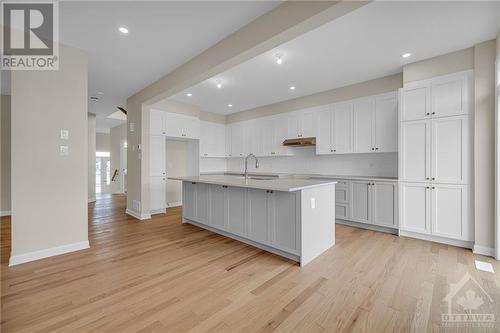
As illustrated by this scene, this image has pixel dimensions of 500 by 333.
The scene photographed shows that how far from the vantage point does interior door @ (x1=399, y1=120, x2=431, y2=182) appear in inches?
130

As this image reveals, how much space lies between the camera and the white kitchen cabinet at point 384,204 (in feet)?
11.9

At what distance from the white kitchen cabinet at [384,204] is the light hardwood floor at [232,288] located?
44 cm

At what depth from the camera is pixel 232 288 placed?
6.91ft

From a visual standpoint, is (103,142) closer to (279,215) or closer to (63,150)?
(63,150)

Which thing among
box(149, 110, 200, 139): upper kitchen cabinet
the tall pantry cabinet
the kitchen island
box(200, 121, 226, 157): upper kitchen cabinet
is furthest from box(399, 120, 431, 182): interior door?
box(200, 121, 226, 157): upper kitchen cabinet

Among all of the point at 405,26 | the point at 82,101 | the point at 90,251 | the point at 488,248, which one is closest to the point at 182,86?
the point at 82,101

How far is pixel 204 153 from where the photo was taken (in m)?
6.47

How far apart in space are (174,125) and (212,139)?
4.80ft

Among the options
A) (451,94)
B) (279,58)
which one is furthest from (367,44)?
(451,94)

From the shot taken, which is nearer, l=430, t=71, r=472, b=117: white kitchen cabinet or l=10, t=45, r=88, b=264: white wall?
l=10, t=45, r=88, b=264: white wall

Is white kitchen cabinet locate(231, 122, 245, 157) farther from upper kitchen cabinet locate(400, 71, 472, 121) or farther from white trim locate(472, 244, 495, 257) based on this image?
white trim locate(472, 244, 495, 257)

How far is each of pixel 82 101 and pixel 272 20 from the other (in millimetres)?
2742

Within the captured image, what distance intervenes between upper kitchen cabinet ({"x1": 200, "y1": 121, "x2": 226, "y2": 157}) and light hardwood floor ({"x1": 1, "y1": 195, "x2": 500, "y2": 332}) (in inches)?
144

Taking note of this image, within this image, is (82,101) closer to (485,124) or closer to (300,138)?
(300,138)
